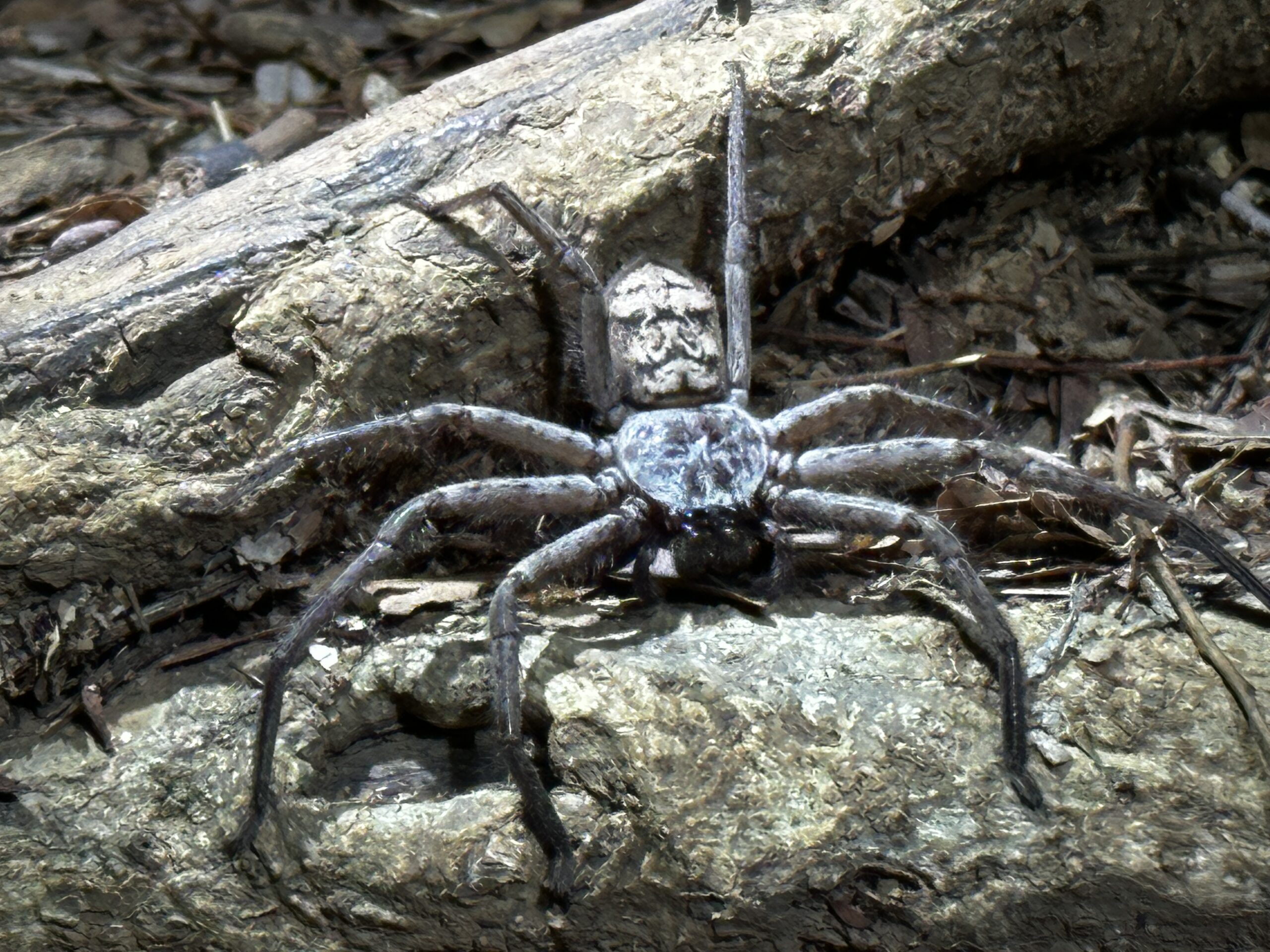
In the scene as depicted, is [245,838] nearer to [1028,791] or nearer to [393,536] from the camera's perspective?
[393,536]

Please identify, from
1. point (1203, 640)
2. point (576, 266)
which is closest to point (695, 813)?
point (1203, 640)

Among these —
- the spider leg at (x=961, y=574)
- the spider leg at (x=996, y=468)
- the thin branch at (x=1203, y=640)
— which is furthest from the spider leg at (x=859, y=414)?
the thin branch at (x=1203, y=640)

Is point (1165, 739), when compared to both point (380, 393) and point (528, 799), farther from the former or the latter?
point (380, 393)

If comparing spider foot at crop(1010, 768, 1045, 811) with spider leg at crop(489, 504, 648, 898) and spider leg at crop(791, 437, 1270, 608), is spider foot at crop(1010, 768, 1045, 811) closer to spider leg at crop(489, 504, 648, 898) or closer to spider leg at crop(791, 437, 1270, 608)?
spider leg at crop(791, 437, 1270, 608)

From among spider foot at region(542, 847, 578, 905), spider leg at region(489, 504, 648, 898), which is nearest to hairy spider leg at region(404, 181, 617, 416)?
spider leg at region(489, 504, 648, 898)

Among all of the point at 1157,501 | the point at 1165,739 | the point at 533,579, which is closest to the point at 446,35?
the point at 533,579
